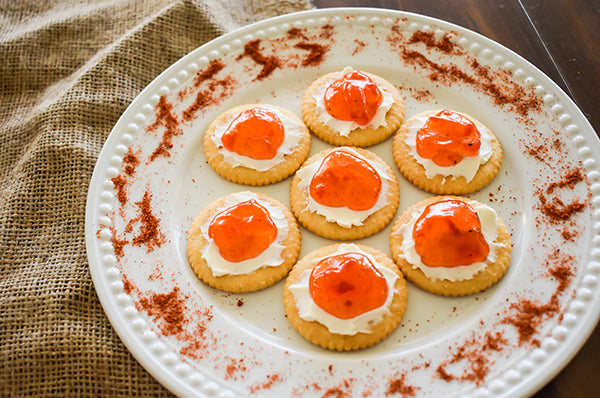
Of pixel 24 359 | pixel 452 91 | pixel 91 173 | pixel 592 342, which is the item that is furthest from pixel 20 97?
pixel 592 342

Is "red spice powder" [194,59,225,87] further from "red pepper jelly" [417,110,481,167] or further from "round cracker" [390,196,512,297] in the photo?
"round cracker" [390,196,512,297]

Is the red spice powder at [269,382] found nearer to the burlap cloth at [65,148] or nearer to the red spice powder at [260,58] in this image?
the burlap cloth at [65,148]

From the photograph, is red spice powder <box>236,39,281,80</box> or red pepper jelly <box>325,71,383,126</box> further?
red spice powder <box>236,39,281,80</box>

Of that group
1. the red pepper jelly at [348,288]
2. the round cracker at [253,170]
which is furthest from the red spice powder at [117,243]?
the red pepper jelly at [348,288]

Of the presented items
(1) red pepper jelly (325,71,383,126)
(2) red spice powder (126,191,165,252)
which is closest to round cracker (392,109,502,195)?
(1) red pepper jelly (325,71,383,126)

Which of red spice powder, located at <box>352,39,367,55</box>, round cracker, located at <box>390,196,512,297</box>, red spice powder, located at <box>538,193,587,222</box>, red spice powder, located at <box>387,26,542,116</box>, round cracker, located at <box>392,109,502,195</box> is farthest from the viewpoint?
red spice powder, located at <box>352,39,367,55</box>
